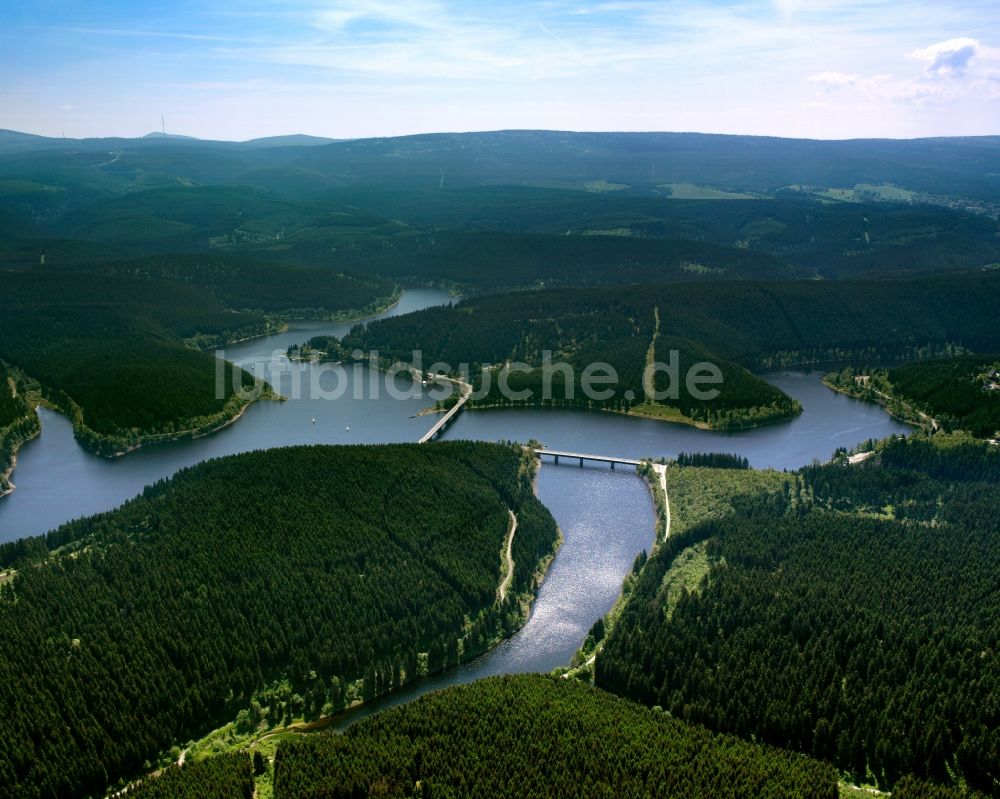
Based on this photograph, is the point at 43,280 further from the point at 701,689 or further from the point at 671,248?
the point at 701,689

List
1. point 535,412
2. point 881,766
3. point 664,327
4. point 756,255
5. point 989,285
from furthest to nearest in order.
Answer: point 756,255 < point 989,285 < point 664,327 < point 535,412 < point 881,766

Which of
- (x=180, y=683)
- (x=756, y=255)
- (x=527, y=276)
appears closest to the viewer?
(x=180, y=683)

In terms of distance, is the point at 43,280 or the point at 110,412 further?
the point at 43,280

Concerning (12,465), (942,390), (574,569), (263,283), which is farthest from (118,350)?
(942,390)

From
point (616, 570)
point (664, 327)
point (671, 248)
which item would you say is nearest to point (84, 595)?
point (616, 570)

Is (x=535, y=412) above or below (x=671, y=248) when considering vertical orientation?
below

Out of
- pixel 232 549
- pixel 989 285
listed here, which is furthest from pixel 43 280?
pixel 989 285

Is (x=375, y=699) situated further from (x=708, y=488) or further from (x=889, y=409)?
(x=889, y=409)
